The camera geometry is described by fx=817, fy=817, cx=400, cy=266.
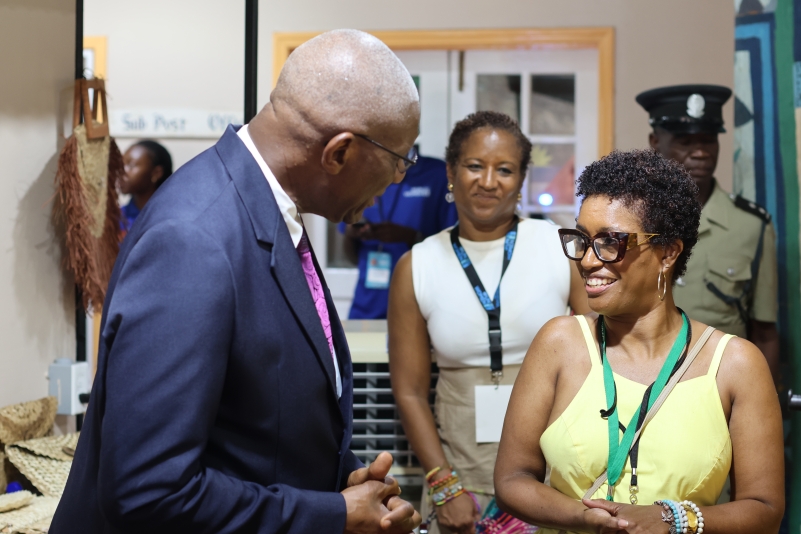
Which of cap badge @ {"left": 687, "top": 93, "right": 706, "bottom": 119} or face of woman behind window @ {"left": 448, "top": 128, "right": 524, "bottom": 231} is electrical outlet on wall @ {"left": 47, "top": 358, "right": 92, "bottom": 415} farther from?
cap badge @ {"left": 687, "top": 93, "right": 706, "bottom": 119}

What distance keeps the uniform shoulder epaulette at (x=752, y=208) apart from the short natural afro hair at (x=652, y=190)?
53.0 inches

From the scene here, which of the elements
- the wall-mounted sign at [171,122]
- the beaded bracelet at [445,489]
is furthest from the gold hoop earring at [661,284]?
the wall-mounted sign at [171,122]

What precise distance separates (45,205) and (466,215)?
113 cm

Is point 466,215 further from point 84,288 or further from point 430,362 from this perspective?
point 84,288

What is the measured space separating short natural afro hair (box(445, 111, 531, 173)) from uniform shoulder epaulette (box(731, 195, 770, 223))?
99 centimetres

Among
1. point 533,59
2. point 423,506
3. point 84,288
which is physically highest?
point 533,59

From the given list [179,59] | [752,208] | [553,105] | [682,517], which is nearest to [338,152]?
[682,517]

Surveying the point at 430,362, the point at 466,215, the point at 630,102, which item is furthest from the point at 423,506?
the point at 630,102

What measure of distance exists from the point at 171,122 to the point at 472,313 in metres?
3.30

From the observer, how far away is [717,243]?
289 centimetres

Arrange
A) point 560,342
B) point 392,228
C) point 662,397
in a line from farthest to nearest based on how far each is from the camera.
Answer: point 392,228, point 560,342, point 662,397

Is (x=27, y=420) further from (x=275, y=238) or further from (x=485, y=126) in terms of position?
(x=485, y=126)

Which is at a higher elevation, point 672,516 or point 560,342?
point 560,342

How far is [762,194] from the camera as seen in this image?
2988 millimetres
